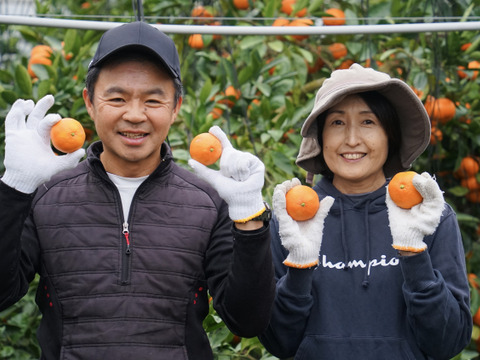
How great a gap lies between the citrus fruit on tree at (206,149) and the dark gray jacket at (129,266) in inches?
5.5

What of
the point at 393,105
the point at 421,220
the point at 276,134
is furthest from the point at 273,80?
the point at 421,220

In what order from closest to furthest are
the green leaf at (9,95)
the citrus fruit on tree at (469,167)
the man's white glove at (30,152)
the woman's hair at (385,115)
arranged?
the man's white glove at (30,152), the woman's hair at (385,115), the green leaf at (9,95), the citrus fruit on tree at (469,167)

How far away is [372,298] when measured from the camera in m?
2.03

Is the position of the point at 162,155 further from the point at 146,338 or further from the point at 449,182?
the point at 449,182

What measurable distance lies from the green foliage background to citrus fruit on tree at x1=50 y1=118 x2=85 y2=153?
3.43 ft

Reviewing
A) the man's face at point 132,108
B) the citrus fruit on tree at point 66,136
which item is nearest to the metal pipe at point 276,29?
the man's face at point 132,108

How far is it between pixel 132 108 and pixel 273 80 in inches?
55.2

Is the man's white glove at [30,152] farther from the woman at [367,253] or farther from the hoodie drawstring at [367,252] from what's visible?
the hoodie drawstring at [367,252]

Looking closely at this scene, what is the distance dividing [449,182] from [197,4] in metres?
1.35

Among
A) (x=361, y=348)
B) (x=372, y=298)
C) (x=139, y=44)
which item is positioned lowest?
(x=361, y=348)

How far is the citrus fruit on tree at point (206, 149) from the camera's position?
1.91m

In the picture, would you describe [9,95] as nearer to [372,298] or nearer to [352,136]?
[352,136]

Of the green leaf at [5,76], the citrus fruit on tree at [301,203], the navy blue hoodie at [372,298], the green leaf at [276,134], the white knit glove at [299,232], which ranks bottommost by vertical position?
the navy blue hoodie at [372,298]

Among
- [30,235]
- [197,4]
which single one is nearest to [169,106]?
[30,235]
